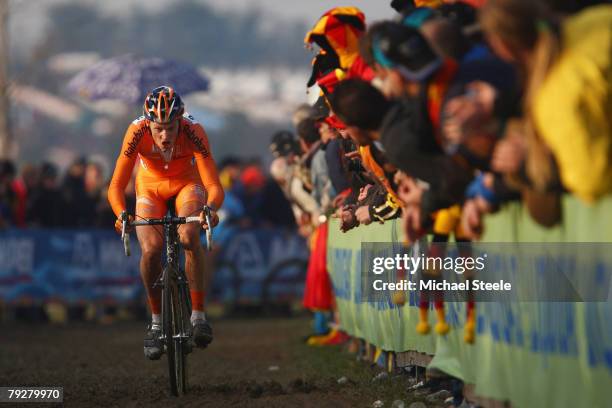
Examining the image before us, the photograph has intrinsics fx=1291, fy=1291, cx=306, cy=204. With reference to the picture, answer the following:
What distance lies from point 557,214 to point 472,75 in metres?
0.86

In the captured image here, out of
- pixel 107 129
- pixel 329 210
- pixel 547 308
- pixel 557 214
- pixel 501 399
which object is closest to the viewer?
pixel 557 214

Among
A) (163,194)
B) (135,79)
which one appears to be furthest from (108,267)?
(163,194)

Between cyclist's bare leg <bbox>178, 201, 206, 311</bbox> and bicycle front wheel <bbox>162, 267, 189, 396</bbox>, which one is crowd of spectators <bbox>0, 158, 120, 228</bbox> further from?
bicycle front wheel <bbox>162, 267, 189, 396</bbox>

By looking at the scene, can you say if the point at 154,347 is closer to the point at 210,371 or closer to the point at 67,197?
the point at 210,371

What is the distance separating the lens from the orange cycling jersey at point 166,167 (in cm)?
1045

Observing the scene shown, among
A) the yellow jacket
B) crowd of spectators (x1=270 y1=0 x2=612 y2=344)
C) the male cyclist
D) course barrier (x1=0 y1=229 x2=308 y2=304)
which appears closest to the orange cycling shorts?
the male cyclist

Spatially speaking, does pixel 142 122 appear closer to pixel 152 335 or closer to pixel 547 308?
pixel 152 335

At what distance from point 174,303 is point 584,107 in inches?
205

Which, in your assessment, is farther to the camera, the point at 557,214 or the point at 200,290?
the point at 200,290

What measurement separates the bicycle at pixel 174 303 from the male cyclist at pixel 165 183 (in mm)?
97

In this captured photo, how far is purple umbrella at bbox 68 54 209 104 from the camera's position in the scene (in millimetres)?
20141

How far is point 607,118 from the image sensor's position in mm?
5492

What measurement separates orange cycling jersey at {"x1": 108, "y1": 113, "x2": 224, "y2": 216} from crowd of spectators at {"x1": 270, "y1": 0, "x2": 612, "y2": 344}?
68.0 inches

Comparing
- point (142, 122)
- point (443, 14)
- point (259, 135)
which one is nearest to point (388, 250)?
point (142, 122)
